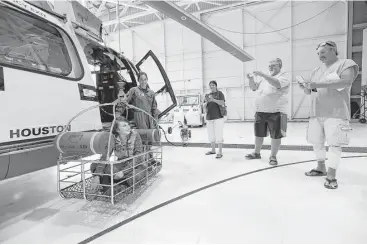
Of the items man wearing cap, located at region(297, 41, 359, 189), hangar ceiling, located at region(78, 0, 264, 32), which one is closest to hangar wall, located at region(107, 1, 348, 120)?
hangar ceiling, located at region(78, 0, 264, 32)

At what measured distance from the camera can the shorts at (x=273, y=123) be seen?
11.3 feet

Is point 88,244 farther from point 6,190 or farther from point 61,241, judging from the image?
point 6,190

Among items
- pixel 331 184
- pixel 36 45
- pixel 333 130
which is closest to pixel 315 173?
pixel 331 184

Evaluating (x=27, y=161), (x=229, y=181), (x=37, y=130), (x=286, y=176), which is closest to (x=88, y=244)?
(x=27, y=161)

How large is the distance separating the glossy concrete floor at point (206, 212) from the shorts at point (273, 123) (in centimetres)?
67

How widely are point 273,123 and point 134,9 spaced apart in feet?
44.7

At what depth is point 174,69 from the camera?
1434 cm

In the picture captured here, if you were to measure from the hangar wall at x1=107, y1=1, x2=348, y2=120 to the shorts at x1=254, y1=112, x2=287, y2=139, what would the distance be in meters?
9.49

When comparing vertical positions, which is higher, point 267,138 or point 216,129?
point 216,129

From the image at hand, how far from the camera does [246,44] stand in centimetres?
1272

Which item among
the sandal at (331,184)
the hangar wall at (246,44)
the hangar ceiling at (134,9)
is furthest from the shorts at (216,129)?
the hangar ceiling at (134,9)

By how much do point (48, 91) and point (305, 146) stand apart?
186 inches

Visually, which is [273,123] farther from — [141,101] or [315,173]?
[141,101]

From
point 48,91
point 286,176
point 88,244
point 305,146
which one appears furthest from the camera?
point 305,146
